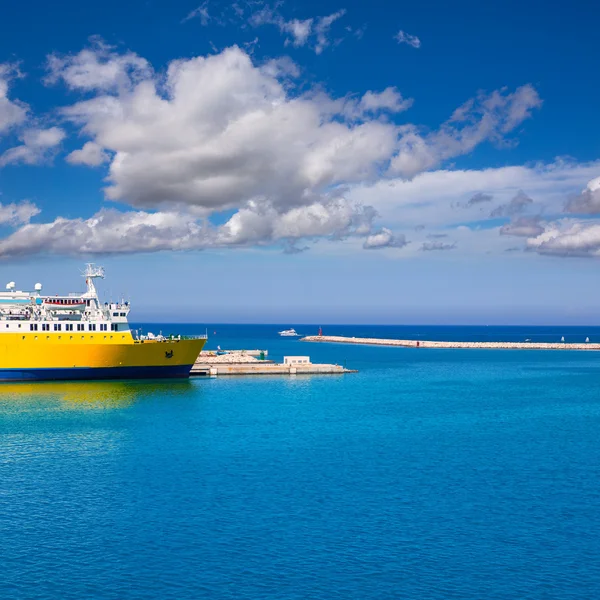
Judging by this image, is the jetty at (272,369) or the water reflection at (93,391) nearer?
the water reflection at (93,391)

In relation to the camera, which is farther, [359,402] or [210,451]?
[359,402]

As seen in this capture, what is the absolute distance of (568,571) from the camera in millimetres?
20781

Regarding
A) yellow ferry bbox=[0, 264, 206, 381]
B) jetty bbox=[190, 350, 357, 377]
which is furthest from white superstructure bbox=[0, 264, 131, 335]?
jetty bbox=[190, 350, 357, 377]

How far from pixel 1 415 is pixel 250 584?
35.0 metres

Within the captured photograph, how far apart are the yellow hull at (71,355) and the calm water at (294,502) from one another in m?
11.9

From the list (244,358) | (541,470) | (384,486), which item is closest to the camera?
(384,486)

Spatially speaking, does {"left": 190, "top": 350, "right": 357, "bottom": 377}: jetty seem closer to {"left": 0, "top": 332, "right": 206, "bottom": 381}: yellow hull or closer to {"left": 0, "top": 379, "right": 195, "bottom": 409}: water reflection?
{"left": 0, "top": 379, "right": 195, "bottom": 409}: water reflection

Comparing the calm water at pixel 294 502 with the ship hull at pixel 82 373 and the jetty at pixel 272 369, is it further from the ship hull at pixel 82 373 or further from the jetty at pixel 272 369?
the jetty at pixel 272 369

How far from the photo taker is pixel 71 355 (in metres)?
66.1

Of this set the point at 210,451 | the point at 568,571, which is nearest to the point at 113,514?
the point at 210,451

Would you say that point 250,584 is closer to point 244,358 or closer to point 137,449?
point 137,449

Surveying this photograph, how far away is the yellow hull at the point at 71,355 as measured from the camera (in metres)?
65.5

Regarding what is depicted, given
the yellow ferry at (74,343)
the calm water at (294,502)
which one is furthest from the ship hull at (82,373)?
the calm water at (294,502)

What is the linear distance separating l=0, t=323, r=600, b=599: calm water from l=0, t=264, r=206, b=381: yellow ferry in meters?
12.0
